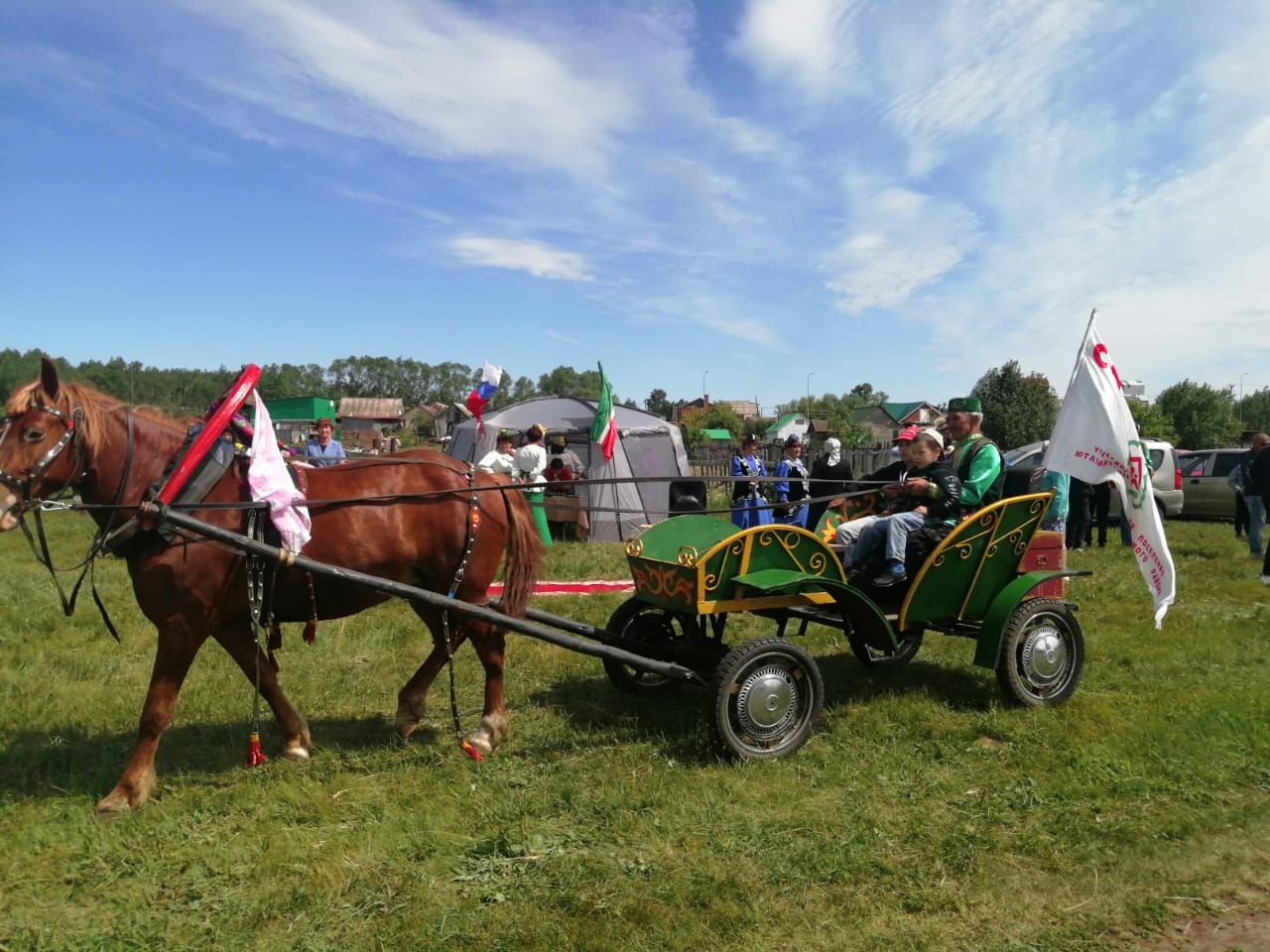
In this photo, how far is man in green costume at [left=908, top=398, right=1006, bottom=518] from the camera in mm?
5375

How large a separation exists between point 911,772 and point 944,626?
1.41 m

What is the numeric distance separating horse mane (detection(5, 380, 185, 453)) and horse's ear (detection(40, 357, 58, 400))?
0.02m

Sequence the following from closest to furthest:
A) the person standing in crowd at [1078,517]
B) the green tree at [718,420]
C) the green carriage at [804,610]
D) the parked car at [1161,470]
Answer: the green carriage at [804,610]
the person standing in crowd at [1078,517]
the parked car at [1161,470]
the green tree at [718,420]

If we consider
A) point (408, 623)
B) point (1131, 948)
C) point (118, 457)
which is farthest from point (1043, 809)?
point (408, 623)

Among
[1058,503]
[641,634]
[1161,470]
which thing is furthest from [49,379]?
[1161,470]

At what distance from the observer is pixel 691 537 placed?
513cm

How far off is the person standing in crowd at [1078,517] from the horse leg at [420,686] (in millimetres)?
10821

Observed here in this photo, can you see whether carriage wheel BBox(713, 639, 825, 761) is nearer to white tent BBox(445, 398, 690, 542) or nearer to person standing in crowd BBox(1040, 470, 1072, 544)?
person standing in crowd BBox(1040, 470, 1072, 544)

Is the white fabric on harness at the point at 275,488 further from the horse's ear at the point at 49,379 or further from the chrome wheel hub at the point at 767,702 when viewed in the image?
the chrome wheel hub at the point at 767,702

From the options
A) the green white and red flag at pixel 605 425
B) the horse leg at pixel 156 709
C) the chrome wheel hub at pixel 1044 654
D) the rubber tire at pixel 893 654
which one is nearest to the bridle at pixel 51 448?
the horse leg at pixel 156 709

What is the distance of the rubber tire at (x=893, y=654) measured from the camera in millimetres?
5215

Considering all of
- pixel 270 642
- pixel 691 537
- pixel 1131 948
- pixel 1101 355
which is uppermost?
pixel 1101 355

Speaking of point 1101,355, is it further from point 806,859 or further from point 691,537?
point 806,859

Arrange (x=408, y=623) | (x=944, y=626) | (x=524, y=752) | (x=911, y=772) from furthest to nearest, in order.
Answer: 1. (x=408, y=623)
2. (x=944, y=626)
3. (x=524, y=752)
4. (x=911, y=772)
